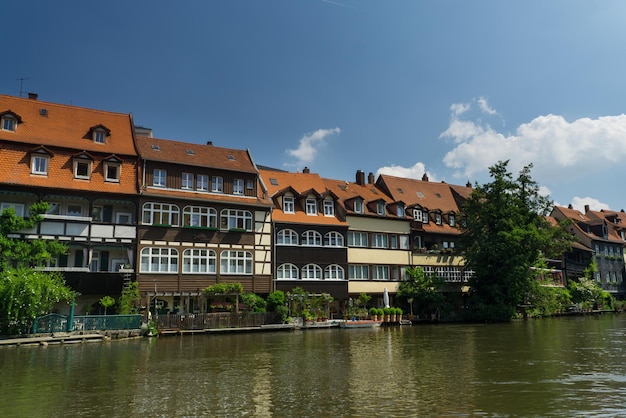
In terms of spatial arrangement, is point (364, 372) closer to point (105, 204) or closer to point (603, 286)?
point (105, 204)

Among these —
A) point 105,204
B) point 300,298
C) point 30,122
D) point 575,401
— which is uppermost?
point 30,122

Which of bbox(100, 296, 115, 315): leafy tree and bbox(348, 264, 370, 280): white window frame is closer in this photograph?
bbox(100, 296, 115, 315): leafy tree

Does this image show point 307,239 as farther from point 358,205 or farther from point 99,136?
point 99,136

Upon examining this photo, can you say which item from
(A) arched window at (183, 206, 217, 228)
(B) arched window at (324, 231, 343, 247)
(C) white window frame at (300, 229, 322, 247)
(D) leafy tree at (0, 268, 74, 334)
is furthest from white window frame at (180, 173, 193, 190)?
(B) arched window at (324, 231, 343, 247)

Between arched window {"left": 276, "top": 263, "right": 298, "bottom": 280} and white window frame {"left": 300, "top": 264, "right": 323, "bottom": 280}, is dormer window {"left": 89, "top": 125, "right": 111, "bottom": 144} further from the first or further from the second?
white window frame {"left": 300, "top": 264, "right": 323, "bottom": 280}

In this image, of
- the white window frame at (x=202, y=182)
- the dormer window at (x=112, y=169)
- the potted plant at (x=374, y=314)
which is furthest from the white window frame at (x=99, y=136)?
the potted plant at (x=374, y=314)

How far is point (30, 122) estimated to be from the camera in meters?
38.2

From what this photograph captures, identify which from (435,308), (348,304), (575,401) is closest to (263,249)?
(348,304)

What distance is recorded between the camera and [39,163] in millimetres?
36062

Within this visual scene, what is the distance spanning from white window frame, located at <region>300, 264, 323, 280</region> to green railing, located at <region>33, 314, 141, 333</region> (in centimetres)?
1558

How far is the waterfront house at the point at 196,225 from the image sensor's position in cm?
3831

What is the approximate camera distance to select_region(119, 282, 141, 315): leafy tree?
1371 inches

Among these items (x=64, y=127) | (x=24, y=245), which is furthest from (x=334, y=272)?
(x=64, y=127)

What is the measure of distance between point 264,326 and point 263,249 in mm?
6952
